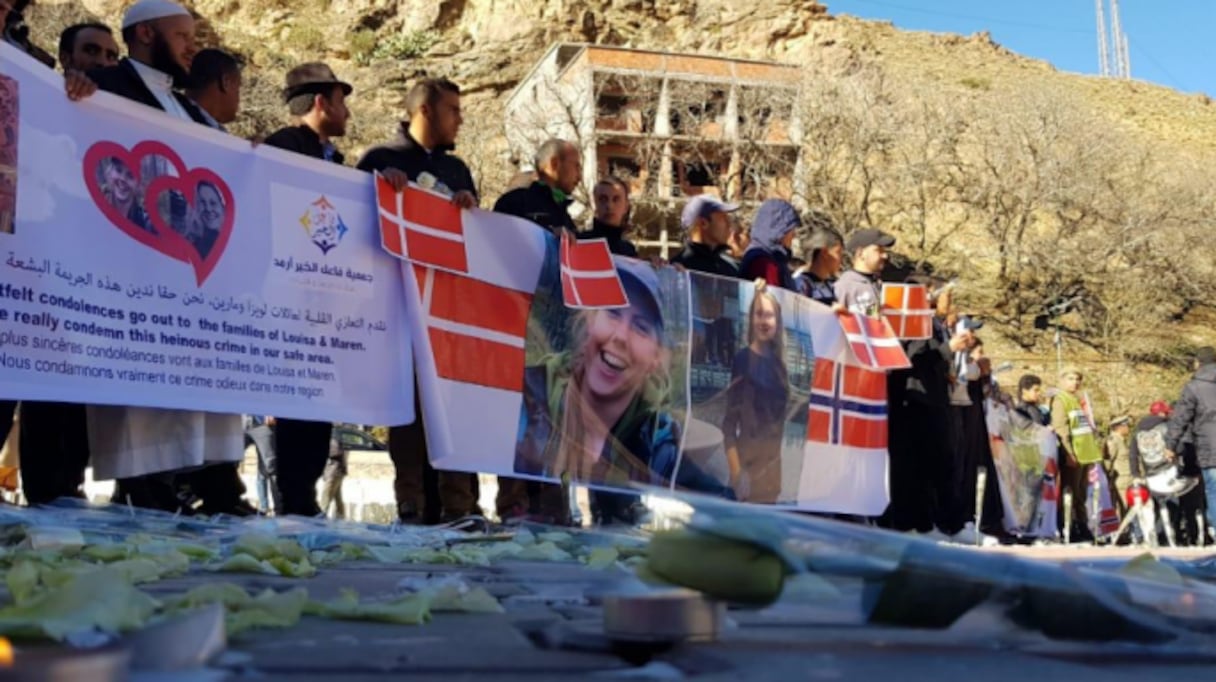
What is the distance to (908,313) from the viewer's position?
359 inches

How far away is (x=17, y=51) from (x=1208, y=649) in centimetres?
433

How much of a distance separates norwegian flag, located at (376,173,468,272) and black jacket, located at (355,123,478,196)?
0.50 ft

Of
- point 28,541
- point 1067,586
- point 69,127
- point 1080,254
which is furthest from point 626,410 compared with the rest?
point 1080,254

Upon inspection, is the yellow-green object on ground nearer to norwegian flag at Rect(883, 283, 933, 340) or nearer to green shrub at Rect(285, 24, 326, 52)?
norwegian flag at Rect(883, 283, 933, 340)

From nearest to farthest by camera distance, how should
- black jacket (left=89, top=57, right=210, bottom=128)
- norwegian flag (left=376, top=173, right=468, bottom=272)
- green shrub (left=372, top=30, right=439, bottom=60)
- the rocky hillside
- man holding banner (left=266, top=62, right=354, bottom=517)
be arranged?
black jacket (left=89, top=57, right=210, bottom=128)
man holding banner (left=266, top=62, right=354, bottom=517)
norwegian flag (left=376, top=173, right=468, bottom=272)
the rocky hillside
green shrub (left=372, top=30, right=439, bottom=60)

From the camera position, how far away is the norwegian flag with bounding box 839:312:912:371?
355 inches

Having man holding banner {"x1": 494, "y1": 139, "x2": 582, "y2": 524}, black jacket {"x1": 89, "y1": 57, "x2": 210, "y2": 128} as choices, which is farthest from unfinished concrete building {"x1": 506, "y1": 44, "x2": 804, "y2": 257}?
black jacket {"x1": 89, "y1": 57, "x2": 210, "y2": 128}

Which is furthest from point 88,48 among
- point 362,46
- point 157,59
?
point 362,46

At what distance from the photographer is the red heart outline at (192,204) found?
5.57 metres

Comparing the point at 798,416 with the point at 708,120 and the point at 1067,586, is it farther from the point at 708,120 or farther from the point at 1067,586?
the point at 708,120

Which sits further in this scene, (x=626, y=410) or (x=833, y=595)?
(x=626, y=410)

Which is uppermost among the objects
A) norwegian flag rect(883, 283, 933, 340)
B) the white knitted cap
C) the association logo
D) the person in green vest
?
the white knitted cap

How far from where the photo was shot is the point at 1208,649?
2377 mm

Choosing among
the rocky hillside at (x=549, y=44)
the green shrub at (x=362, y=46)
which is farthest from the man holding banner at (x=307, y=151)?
the green shrub at (x=362, y=46)
